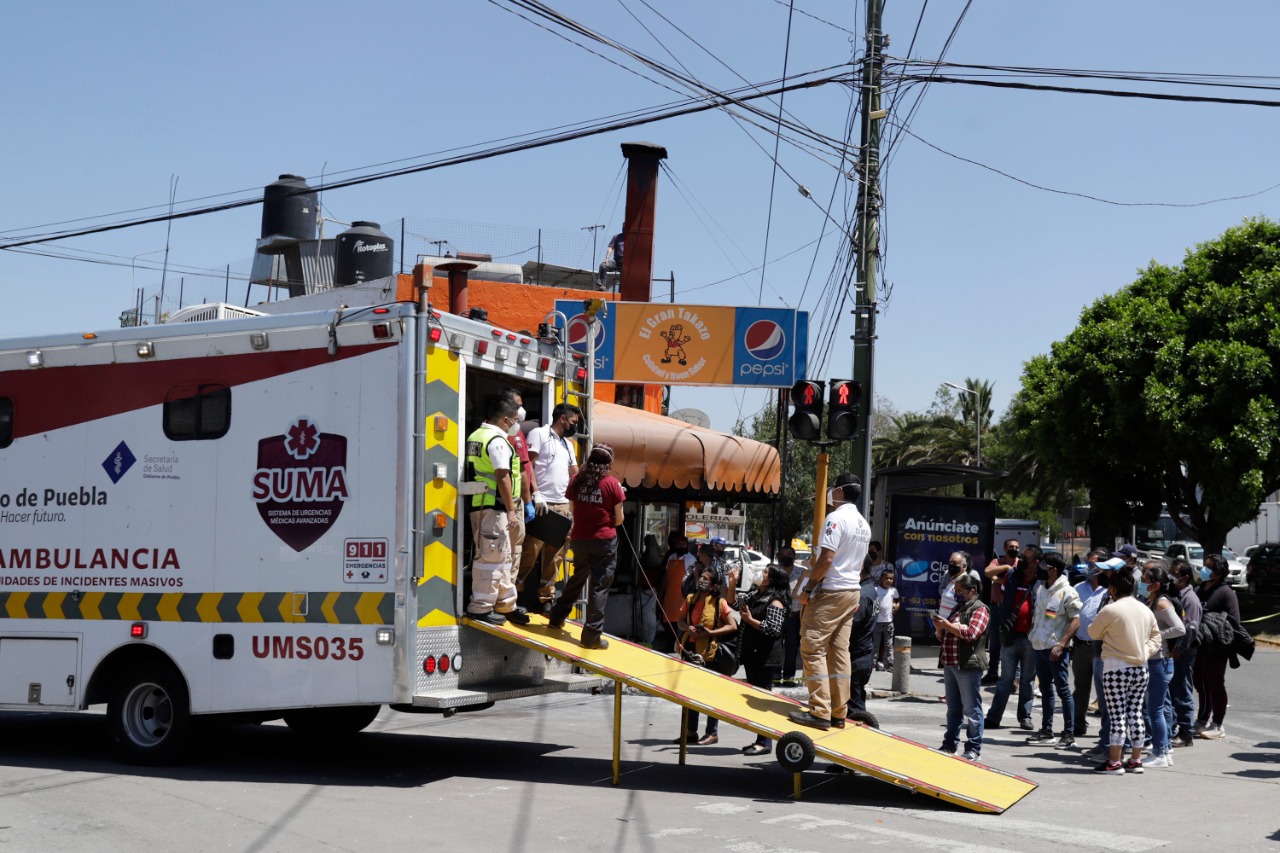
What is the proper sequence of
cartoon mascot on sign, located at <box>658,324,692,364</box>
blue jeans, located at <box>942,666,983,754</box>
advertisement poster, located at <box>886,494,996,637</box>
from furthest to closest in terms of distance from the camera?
cartoon mascot on sign, located at <box>658,324,692,364</box>, advertisement poster, located at <box>886,494,996,637</box>, blue jeans, located at <box>942,666,983,754</box>

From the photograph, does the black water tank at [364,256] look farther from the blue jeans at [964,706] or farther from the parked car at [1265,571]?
the parked car at [1265,571]

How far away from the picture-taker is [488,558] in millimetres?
9086

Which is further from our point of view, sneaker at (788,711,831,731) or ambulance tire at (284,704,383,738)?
ambulance tire at (284,704,383,738)

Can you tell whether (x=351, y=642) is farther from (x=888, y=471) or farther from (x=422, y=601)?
(x=888, y=471)

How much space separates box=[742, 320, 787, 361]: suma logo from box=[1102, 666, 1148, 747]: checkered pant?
13.3m

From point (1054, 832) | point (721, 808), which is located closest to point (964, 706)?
point (1054, 832)

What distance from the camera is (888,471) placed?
19375 mm

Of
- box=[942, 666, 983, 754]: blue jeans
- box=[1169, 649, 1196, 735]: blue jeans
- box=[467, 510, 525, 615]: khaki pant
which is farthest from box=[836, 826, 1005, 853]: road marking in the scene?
box=[1169, 649, 1196, 735]: blue jeans

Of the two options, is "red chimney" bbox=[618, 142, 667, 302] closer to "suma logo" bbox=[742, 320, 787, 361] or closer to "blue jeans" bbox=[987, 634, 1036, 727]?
"suma logo" bbox=[742, 320, 787, 361]

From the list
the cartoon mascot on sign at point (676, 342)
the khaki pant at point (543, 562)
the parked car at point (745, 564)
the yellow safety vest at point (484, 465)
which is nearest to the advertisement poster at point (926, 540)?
the cartoon mascot on sign at point (676, 342)

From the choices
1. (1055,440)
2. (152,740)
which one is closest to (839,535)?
(152,740)

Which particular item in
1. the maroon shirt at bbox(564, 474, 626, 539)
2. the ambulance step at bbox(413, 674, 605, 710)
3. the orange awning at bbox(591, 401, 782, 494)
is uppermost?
the orange awning at bbox(591, 401, 782, 494)

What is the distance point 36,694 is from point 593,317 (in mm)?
5526

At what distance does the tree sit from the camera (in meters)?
27.7
